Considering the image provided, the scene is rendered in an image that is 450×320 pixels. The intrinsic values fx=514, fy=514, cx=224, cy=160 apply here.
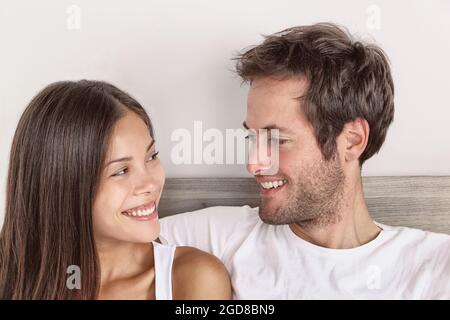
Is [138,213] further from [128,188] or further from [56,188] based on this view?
[56,188]

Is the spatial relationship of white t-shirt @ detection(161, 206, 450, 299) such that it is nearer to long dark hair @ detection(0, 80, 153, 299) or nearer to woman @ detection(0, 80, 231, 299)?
woman @ detection(0, 80, 231, 299)

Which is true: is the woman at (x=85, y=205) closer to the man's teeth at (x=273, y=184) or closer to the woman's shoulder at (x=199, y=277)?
the woman's shoulder at (x=199, y=277)

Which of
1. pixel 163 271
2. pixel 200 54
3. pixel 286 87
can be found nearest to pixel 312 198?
pixel 286 87

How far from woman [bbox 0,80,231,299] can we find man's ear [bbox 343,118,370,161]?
41cm

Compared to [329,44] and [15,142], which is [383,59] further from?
[15,142]

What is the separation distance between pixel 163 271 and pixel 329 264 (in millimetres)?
377

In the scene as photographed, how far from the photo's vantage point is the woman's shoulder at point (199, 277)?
1.11 meters

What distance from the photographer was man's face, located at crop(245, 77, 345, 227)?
46.4 inches

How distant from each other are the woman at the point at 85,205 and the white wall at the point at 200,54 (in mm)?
272

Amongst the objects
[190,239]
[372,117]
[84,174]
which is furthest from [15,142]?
[372,117]

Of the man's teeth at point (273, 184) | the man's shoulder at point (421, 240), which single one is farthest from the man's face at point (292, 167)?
the man's shoulder at point (421, 240)

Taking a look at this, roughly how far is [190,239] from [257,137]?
31 centimetres

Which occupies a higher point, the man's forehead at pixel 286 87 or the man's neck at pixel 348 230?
the man's forehead at pixel 286 87

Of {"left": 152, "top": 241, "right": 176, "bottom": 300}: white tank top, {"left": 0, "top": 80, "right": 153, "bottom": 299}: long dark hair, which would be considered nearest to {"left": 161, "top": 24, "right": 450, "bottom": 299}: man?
{"left": 152, "top": 241, "right": 176, "bottom": 300}: white tank top
